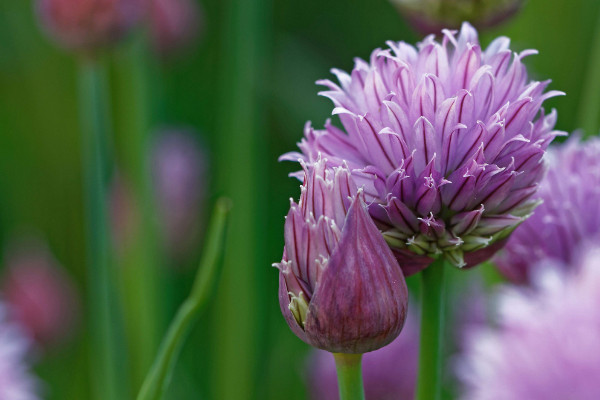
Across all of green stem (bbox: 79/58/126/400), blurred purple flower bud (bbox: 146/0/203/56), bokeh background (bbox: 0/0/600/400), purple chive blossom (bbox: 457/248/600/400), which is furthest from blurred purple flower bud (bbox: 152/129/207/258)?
purple chive blossom (bbox: 457/248/600/400)

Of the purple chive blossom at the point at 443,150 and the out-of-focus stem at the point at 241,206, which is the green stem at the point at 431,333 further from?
the out-of-focus stem at the point at 241,206

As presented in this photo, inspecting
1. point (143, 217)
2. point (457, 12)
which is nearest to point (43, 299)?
point (143, 217)

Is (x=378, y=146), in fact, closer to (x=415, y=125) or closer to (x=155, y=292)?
(x=415, y=125)

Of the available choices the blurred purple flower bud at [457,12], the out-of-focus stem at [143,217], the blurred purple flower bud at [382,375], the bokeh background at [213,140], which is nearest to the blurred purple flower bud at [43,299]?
the bokeh background at [213,140]

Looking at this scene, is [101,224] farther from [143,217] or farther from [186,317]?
[186,317]

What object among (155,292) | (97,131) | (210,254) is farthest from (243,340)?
(210,254)

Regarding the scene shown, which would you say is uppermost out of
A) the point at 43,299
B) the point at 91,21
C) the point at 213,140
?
the point at 213,140
